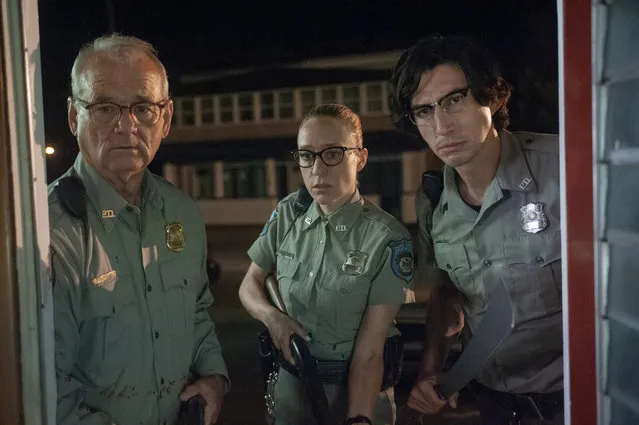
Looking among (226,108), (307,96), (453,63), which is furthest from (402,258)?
(226,108)

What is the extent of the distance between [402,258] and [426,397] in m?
0.50

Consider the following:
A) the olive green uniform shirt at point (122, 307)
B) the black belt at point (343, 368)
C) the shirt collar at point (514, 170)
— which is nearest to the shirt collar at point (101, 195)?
the olive green uniform shirt at point (122, 307)

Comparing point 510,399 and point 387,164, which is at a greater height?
point 387,164

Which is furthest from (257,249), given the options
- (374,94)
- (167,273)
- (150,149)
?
(374,94)

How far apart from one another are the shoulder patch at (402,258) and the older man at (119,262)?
66 cm

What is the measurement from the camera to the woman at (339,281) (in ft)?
5.96

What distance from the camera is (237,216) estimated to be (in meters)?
3.15

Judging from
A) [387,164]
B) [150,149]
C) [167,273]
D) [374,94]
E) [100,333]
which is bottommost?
[100,333]

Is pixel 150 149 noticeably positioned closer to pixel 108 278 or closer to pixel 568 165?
pixel 108 278

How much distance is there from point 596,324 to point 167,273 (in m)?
1.15

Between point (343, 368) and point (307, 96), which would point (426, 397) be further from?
point (307, 96)

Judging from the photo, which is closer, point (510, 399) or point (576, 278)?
point (576, 278)

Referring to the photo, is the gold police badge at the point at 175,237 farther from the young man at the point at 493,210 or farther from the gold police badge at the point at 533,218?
the gold police badge at the point at 533,218

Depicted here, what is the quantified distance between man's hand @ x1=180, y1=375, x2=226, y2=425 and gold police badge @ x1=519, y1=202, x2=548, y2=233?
1.08m
